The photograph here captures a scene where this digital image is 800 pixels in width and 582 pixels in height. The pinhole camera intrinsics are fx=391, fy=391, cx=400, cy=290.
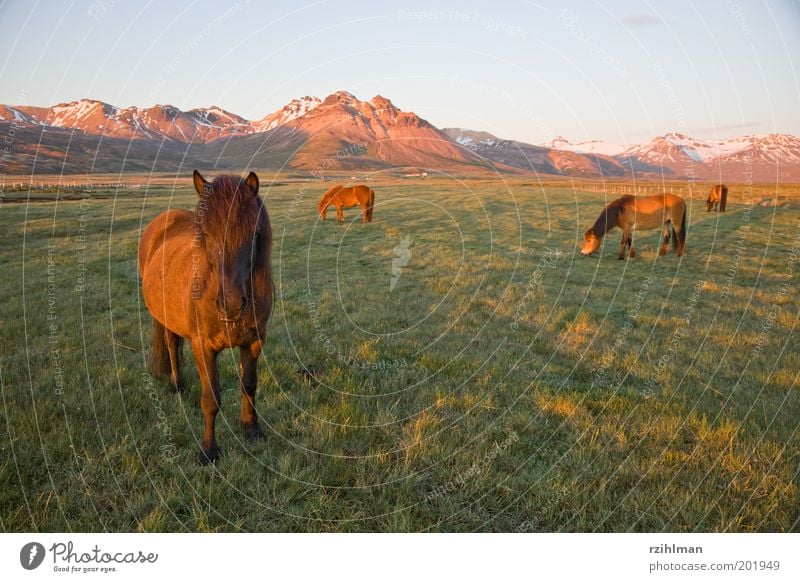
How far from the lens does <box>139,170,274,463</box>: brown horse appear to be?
3.33m

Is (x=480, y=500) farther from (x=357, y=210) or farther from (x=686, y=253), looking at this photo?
(x=357, y=210)

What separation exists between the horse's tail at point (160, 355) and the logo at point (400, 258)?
6.72 meters

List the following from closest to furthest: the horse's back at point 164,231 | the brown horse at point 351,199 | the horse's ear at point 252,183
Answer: the horse's ear at point 252,183 → the horse's back at point 164,231 → the brown horse at point 351,199

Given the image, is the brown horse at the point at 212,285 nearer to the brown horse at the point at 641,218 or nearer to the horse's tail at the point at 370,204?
the brown horse at the point at 641,218

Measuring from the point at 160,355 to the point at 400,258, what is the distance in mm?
11370

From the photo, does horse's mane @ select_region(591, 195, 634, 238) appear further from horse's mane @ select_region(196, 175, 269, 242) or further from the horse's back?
horse's mane @ select_region(196, 175, 269, 242)

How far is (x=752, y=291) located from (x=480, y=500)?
12658 millimetres

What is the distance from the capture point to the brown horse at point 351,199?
81.8ft

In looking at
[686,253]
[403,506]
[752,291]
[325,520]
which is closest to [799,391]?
[403,506]

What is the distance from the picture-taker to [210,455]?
4277mm

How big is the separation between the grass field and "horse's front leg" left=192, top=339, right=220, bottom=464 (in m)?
0.16

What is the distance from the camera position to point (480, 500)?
376cm
